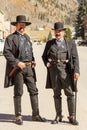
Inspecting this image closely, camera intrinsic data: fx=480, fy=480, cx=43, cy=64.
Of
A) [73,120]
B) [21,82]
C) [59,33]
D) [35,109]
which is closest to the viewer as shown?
[59,33]

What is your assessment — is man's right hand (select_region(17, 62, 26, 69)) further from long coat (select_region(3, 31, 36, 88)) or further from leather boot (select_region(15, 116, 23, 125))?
leather boot (select_region(15, 116, 23, 125))

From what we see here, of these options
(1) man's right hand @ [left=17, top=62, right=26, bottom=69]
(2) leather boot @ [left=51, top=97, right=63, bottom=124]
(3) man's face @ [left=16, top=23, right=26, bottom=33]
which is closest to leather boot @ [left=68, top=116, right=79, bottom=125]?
(2) leather boot @ [left=51, top=97, right=63, bottom=124]

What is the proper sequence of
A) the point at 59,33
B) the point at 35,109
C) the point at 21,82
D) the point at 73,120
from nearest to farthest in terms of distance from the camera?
1. the point at 59,33
2. the point at 73,120
3. the point at 21,82
4. the point at 35,109

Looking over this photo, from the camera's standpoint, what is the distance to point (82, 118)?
31.9 ft

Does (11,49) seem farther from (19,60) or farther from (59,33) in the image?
(59,33)

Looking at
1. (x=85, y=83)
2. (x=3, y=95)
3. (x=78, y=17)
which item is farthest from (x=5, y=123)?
(x=78, y=17)

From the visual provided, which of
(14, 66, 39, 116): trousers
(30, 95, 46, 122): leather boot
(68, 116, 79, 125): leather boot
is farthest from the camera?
(30, 95, 46, 122): leather boot

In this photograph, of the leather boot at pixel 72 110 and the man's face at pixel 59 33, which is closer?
the man's face at pixel 59 33

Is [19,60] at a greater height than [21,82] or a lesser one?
greater

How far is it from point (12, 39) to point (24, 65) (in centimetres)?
56

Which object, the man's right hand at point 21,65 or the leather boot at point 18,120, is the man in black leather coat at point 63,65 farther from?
the leather boot at point 18,120

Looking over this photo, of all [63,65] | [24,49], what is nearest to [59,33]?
[63,65]

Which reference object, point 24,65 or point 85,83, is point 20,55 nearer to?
point 24,65

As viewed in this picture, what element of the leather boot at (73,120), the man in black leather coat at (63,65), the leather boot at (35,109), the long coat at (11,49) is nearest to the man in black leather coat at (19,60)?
the long coat at (11,49)
